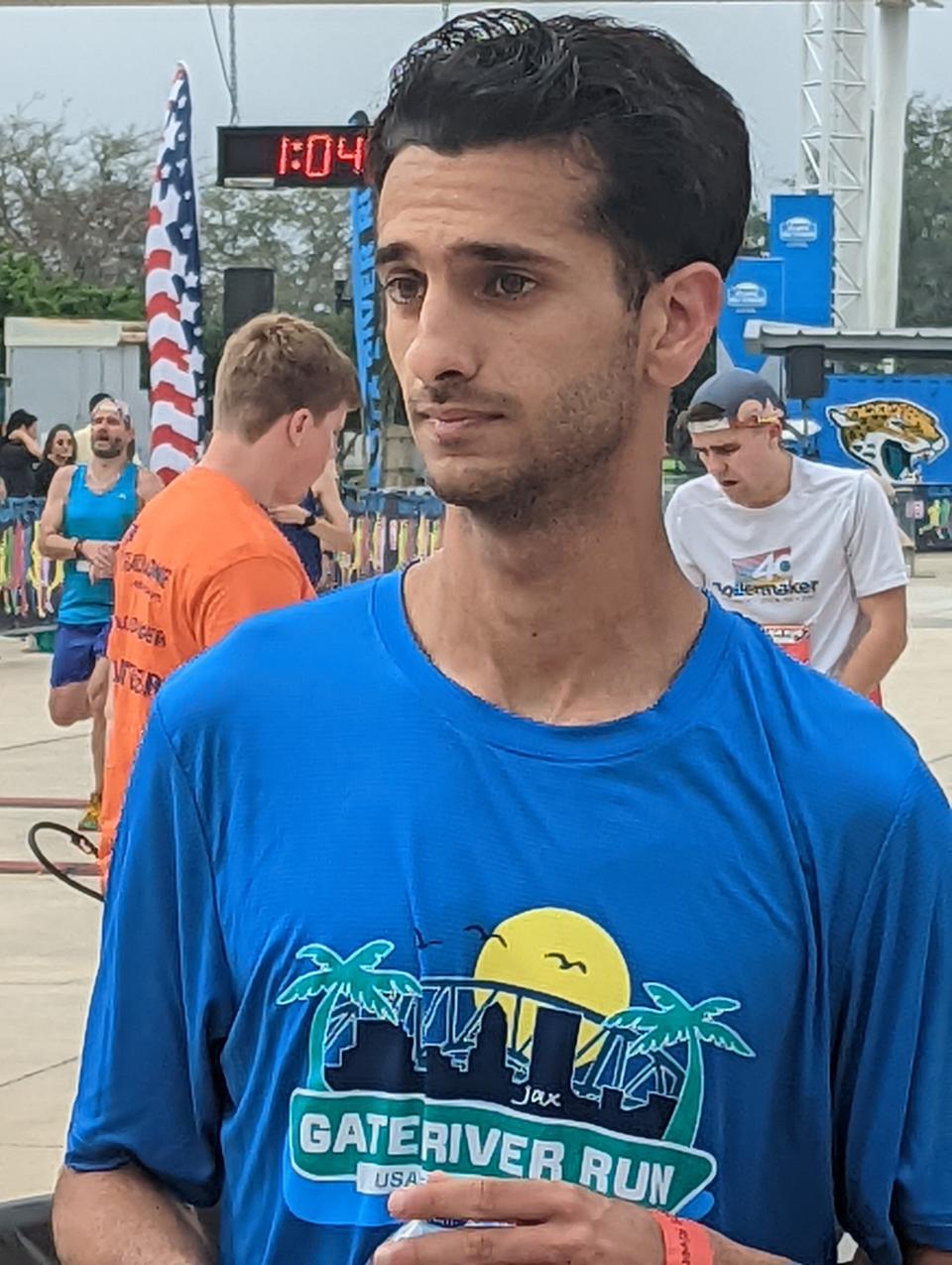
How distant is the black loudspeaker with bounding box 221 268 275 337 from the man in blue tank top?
7.27 m

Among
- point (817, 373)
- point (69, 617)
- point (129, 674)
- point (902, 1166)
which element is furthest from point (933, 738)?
point (817, 373)

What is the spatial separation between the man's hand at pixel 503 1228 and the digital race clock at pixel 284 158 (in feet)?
54.9

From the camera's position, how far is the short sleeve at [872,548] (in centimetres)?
657

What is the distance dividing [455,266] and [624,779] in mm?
427

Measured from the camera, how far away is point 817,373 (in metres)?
30.4

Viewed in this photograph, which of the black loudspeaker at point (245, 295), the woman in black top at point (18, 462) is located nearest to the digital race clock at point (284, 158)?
the black loudspeaker at point (245, 295)

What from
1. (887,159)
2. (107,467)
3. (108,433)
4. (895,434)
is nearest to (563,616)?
(108,433)

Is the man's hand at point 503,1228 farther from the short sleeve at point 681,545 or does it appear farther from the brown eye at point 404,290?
the short sleeve at point 681,545

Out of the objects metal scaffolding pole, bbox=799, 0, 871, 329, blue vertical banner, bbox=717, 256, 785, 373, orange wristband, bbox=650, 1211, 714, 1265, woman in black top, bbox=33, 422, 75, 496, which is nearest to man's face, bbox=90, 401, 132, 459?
woman in black top, bbox=33, 422, 75, 496

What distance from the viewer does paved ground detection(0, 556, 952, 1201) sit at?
5992 mm

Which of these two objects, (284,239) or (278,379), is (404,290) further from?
(284,239)

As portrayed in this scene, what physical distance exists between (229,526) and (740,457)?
2.11 m

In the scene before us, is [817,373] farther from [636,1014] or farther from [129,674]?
[636,1014]

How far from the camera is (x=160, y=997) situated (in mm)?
1769
